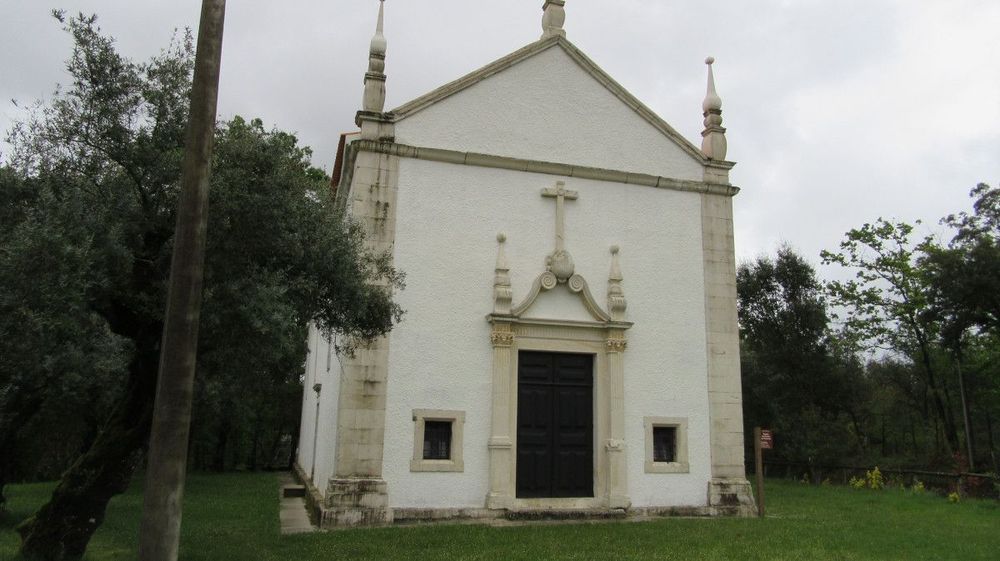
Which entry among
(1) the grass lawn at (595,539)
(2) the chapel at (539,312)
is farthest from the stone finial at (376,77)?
(1) the grass lawn at (595,539)

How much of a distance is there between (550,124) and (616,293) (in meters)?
3.49

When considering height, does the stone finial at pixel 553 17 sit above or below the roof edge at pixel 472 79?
above

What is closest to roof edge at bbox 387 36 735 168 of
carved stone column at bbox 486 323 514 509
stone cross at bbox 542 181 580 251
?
stone cross at bbox 542 181 580 251

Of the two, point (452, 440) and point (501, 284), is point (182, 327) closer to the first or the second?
point (452, 440)

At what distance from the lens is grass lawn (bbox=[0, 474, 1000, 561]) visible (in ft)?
30.7

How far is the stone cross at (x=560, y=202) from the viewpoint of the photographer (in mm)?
13586

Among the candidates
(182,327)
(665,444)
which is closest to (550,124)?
(665,444)

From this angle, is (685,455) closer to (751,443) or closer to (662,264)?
(662,264)

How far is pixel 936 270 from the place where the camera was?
2369 centimetres

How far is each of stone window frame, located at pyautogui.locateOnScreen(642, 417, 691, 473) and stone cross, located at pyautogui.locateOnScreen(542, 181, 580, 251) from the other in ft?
11.7

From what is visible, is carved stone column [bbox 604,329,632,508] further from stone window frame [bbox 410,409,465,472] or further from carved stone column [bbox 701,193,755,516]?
stone window frame [bbox 410,409,465,472]

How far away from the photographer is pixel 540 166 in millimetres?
13758

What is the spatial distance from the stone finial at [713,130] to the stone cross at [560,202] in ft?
11.0

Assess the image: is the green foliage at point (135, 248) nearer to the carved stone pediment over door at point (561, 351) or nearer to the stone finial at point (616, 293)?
the carved stone pediment over door at point (561, 351)
